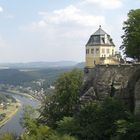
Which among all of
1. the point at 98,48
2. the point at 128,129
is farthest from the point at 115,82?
the point at 128,129

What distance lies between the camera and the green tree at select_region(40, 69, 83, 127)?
4638cm

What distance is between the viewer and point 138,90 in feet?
108

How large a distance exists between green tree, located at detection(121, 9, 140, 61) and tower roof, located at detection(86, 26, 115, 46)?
4.98 m

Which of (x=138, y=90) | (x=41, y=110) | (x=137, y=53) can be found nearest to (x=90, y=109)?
(x=138, y=90)

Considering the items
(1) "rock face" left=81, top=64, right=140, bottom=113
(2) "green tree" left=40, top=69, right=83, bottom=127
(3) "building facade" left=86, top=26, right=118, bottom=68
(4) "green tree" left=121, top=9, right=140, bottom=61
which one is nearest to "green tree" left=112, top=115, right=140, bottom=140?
(1) "rock face" left=81, top=64, right=140, bottom=113

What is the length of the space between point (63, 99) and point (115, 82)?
10.1m

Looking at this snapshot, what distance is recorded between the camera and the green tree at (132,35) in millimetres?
39406

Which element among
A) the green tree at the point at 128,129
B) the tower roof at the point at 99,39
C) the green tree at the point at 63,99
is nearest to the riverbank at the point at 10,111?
the green tree at the point at 63,99

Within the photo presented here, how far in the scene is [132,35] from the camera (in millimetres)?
39531

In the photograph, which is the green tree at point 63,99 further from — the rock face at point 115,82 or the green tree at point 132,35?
the green tree at point 132,35

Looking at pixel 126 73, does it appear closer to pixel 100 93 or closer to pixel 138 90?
pixel 100 93

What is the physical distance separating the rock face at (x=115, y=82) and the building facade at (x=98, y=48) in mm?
5830

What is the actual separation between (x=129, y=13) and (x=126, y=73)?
25.0ft

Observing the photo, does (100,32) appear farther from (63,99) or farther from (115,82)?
(115,82)
